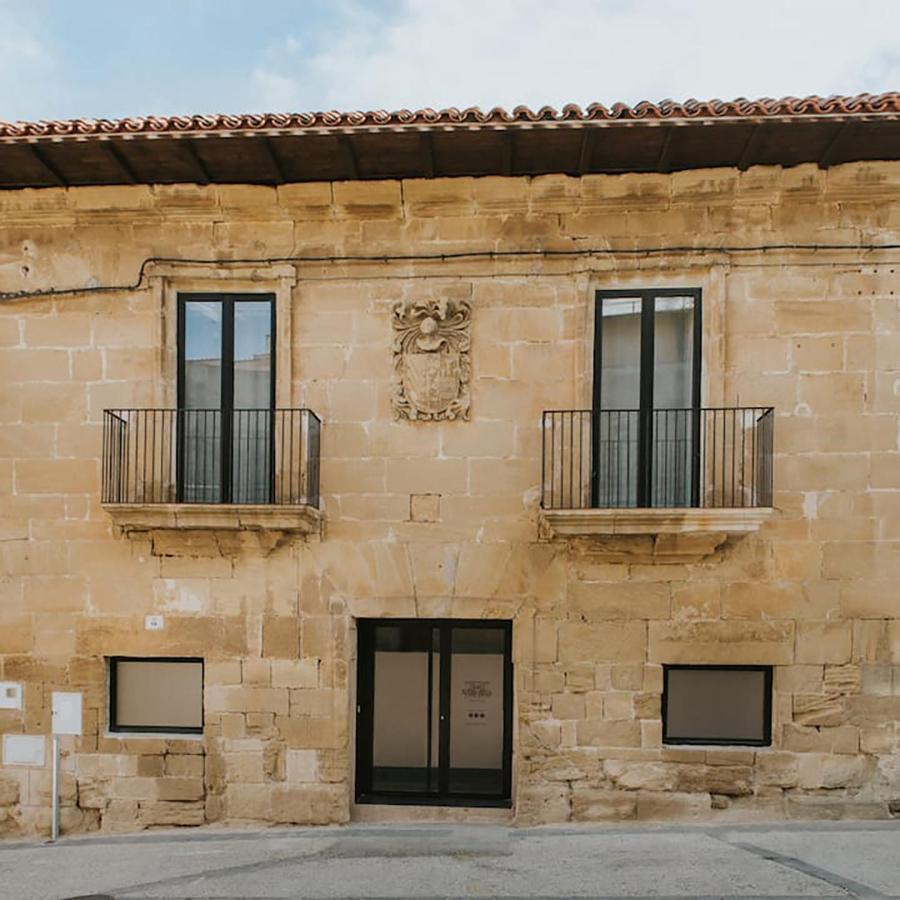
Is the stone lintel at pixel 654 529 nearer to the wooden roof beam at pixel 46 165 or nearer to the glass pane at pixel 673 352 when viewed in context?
the glass pane at pixel 673 352

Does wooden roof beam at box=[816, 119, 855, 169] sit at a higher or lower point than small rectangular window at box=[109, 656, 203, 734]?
higher

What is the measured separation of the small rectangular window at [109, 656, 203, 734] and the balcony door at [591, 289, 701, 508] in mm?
3853

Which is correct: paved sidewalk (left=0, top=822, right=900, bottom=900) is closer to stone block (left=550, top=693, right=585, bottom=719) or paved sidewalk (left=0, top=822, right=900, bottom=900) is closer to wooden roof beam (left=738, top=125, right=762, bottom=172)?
stone block (left=550, top=693, right=585, bottom=719)

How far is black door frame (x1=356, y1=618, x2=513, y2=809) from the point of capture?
7625 mm

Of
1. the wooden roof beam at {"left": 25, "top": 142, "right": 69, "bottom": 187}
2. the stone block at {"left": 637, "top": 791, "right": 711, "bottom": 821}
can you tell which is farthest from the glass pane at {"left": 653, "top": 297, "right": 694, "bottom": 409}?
the wooden roof beam at {"left": 25, "top": 142, "right": 69, "bottom": 187}

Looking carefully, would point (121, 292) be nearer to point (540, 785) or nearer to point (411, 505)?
point (411, 505)

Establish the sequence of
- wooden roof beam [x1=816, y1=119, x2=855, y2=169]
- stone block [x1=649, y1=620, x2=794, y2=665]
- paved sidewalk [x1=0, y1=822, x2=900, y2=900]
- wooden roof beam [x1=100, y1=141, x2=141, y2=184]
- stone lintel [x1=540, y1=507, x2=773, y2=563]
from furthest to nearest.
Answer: stone block [x1=649, y1=620, x2=794, y2=665] < wooden roof beam [x1=100, y1=141, x2=141, y2=184] < stone lintel [x1=540, y1=507, x2=773, y2=563] < wooden roof beam [x1=816, y1=119, x2=855, y2=169] < paved sidewalk [x1=0, y1=822, x2=900, y2=900]

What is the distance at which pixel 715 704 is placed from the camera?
24.1 ft

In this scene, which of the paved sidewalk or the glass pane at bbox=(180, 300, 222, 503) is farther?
the glass pane at bbox=(180, 300, 222, 503)

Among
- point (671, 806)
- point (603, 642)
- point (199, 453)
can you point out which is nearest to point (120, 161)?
point (199, 453)

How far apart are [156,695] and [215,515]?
6.11 ft

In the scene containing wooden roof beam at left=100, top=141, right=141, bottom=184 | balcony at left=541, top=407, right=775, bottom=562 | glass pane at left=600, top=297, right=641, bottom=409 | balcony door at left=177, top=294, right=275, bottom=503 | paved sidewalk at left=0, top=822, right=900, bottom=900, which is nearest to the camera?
paved sidewalk at left=0, top=822, right=900, bottom=900

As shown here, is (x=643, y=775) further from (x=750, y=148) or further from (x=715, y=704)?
(x=750, y=148)

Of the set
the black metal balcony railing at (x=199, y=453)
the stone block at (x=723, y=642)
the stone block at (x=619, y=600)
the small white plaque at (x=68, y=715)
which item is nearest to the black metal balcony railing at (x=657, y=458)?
the stone block at (x=619, y=600)
